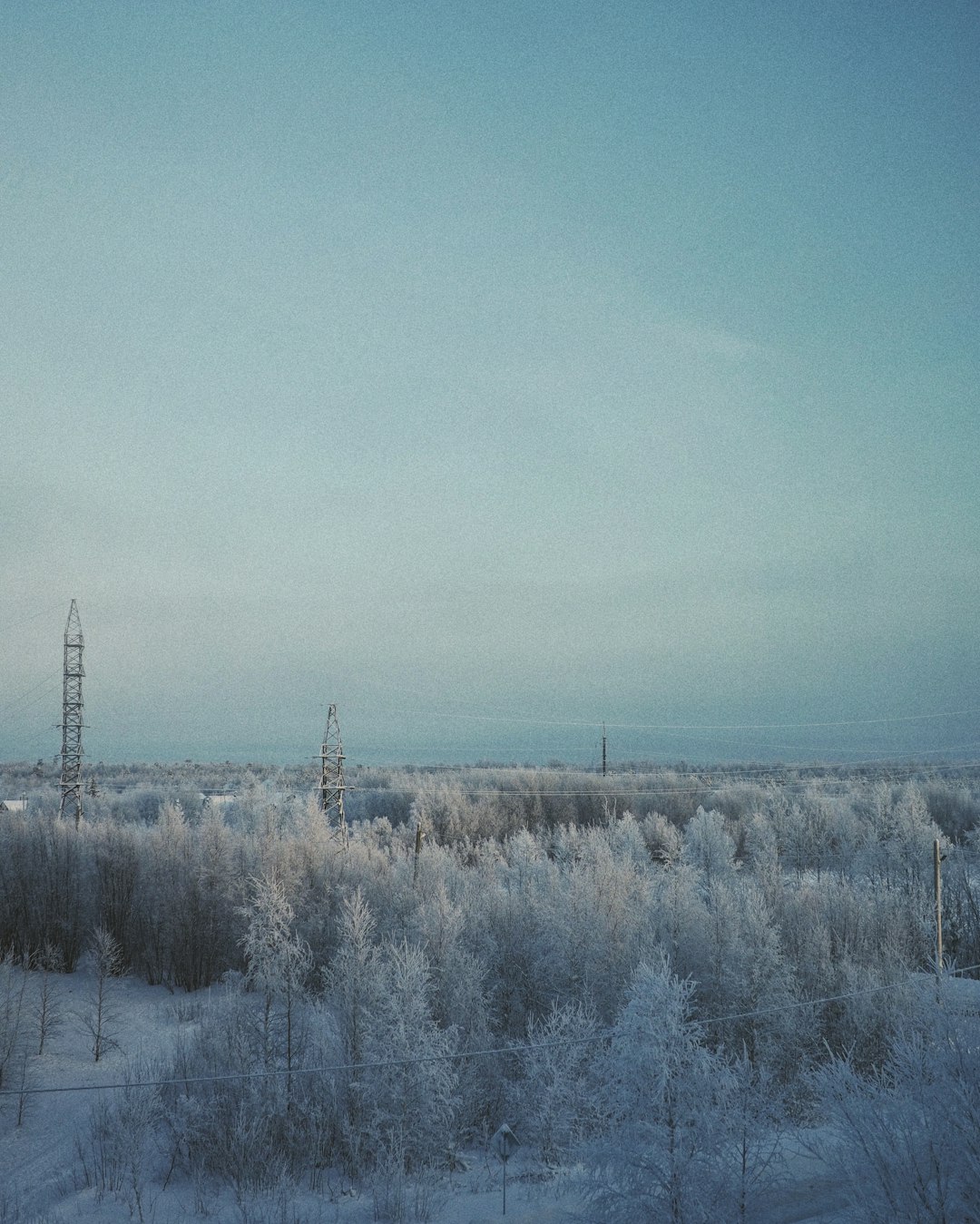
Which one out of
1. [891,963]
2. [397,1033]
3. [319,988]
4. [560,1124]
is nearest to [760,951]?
[891,963]

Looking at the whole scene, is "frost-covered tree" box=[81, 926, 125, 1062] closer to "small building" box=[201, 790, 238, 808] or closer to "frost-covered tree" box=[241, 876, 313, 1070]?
"frost-covered tree" box=[241, 876, 313, 1070]

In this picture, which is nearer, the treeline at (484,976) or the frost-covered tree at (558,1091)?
the treeline at (484,976)

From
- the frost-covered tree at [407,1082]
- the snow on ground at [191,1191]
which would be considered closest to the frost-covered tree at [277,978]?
the frost-covered tree at [407,1082]

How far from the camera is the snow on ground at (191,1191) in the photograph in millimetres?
9094

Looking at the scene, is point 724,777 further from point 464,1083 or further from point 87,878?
point 464,1083

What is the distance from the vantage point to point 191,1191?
40.0 feet

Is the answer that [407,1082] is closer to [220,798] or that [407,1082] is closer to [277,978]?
[277,978]

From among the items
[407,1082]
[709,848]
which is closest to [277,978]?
[407,1082]

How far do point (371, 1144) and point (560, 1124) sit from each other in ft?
9.31

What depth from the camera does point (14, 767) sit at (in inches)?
4171

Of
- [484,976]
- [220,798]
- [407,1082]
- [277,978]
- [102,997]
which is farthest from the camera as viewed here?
[220,798]

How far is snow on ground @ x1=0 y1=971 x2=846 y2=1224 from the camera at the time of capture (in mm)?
9094

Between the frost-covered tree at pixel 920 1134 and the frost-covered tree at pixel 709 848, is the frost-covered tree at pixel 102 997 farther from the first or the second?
the frost-covered tree at pixel 709 848

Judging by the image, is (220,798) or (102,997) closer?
(102,997)
